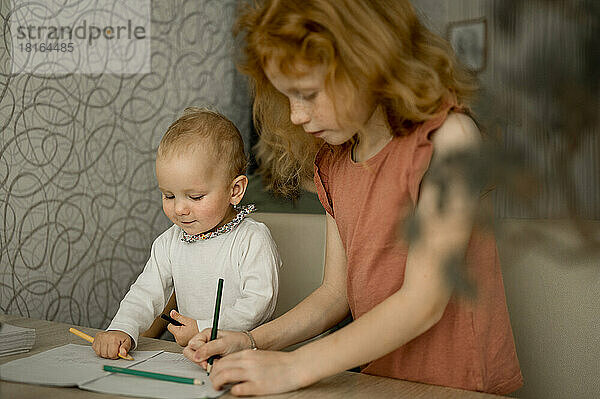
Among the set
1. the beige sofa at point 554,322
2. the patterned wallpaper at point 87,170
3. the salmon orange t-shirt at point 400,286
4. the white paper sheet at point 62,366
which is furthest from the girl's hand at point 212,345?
the patterned wallpaper at point 87,170

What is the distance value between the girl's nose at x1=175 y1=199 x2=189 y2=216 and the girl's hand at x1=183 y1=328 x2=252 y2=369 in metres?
0.32

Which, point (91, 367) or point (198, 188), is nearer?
point (91, 367)

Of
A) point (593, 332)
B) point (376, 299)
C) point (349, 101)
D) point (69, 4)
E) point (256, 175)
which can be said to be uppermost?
point (69, 4)

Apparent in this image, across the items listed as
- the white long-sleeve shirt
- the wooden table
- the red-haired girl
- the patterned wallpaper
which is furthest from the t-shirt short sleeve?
the patterned wallpaper

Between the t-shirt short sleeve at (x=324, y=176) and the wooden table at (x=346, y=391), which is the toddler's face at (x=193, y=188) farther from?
the wooden table at (x=346, y=391)

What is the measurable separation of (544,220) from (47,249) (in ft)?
4.17

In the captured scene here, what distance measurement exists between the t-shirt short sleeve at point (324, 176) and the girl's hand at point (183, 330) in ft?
1.05

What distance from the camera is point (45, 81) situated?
1.44m

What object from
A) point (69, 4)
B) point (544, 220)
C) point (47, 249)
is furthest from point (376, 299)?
point (69, 4)

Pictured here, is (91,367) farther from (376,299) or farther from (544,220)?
(544,220)

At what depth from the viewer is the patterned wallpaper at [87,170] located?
1.40 m

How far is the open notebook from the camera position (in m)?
0.81

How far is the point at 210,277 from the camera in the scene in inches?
49.5

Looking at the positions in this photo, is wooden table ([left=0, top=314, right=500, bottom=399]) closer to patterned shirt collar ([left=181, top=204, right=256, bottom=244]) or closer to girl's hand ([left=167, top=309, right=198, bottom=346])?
girl's hand ([left=167, top=309, right=198, bottom=346])
